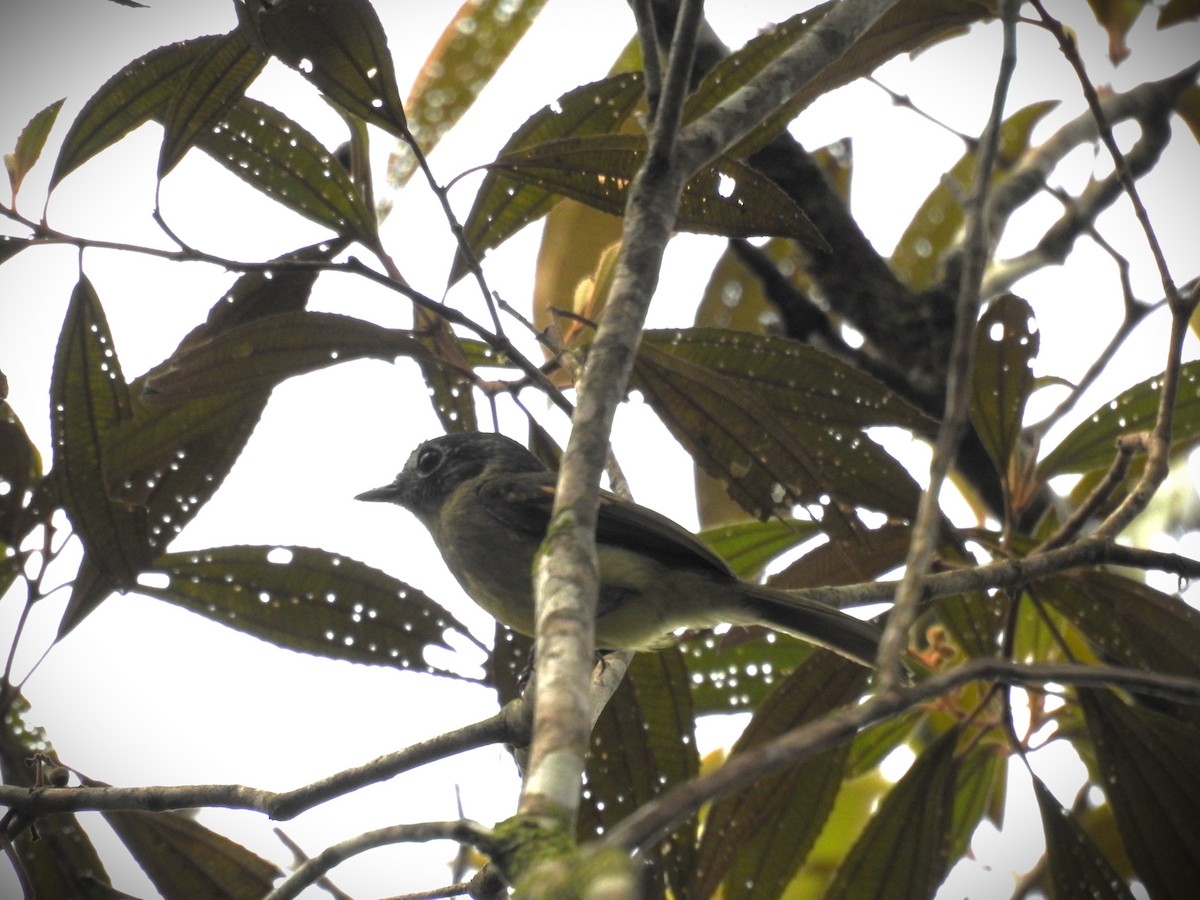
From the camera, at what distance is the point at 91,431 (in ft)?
8.44

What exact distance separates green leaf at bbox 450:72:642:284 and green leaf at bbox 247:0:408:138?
37cm

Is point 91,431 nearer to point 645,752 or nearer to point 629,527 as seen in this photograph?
point 629,527

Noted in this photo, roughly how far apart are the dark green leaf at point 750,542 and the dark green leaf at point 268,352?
1.00 meters

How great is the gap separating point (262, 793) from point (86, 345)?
4.12ft

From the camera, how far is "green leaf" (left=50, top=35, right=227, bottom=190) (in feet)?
8.71

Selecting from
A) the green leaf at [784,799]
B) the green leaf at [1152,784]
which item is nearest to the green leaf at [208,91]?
the green leaf at [784,799]

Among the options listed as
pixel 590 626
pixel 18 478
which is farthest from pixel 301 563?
pixel 590 626

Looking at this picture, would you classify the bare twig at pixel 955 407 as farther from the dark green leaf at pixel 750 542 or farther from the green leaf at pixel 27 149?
the green leaf at pixel 27 149

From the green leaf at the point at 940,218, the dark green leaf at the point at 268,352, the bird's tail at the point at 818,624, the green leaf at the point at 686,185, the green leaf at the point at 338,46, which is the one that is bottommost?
the bird's tail at the point at 818,624

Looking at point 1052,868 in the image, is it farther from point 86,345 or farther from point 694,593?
point 86,345

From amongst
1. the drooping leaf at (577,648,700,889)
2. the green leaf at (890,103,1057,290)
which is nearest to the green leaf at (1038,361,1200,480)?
the drooping leaf at (577,648,700,889)

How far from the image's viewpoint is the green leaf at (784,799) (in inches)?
106

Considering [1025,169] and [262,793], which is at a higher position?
[1025,169]

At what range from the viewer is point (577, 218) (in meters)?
3.89
